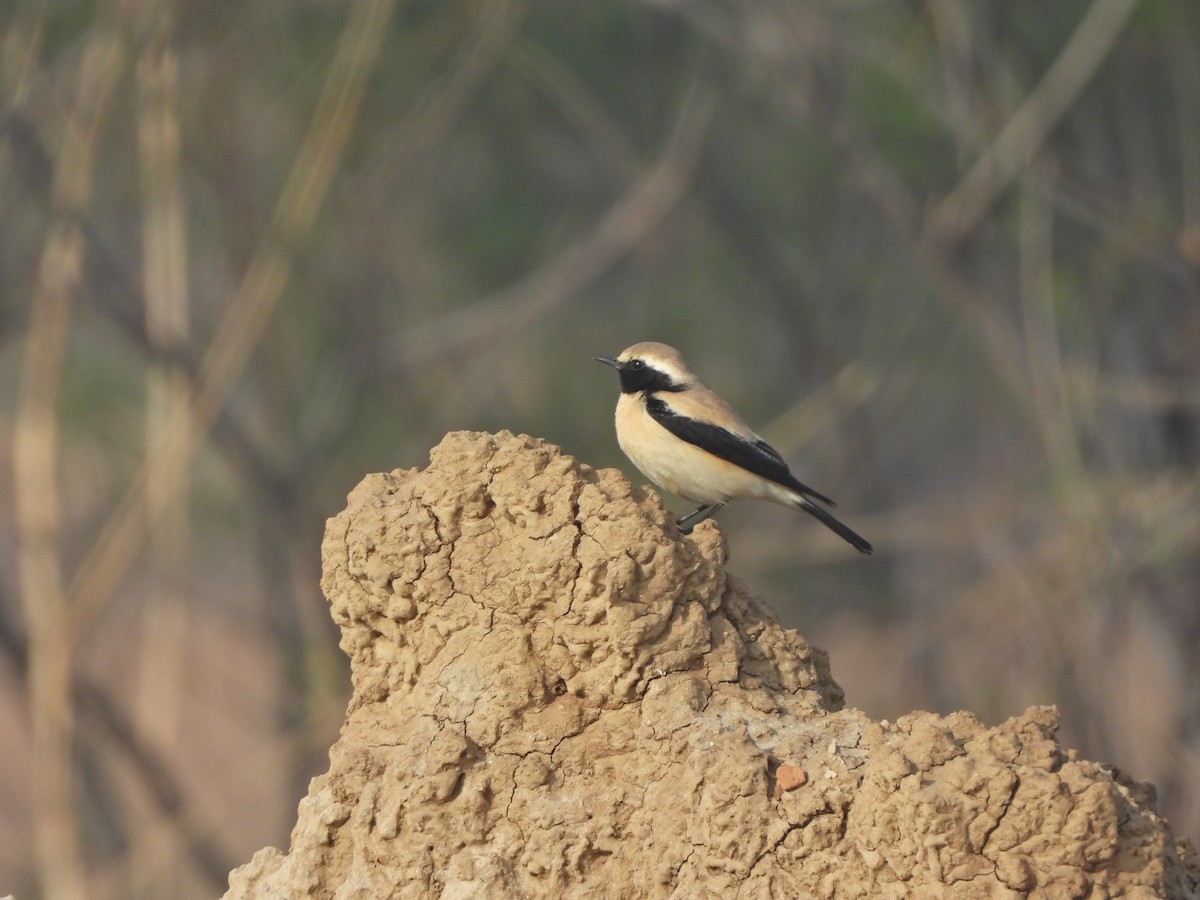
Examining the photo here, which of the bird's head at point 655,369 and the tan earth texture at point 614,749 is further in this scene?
the bird's head at point 655,369

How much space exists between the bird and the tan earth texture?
2.02 m

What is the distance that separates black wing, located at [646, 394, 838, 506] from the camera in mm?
6559

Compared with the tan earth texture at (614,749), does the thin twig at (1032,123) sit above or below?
above

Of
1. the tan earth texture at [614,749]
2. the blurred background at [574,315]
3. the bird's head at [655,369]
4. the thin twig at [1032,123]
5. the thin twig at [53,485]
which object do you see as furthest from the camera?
the thin twig at [1032,123]

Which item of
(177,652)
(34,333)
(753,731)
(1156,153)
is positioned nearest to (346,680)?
(177,652)

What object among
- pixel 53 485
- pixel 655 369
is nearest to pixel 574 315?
pixel 53 485

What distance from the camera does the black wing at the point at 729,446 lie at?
6559mm

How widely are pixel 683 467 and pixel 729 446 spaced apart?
187 millimetres

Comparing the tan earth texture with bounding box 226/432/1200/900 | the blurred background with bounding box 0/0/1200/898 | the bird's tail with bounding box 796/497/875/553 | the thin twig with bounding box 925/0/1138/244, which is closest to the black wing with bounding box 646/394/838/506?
the bird's tail with bounding box 796/497/875/553

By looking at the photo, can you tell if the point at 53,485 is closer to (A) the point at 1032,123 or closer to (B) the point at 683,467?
(B) the point at 683,467

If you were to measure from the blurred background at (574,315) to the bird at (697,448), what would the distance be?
426 cm

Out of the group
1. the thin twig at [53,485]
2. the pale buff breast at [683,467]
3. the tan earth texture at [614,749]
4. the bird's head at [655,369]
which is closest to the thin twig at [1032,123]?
the bird's head at [655,369]

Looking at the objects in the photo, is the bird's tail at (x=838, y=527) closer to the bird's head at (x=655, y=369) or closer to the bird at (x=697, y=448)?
the bird at (x=697, y=448)

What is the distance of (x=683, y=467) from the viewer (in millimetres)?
6602
